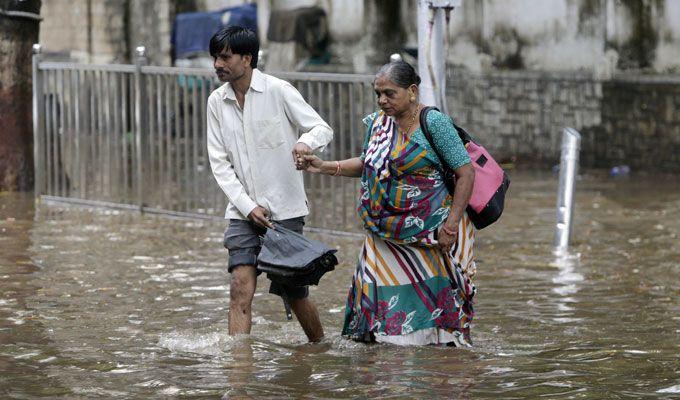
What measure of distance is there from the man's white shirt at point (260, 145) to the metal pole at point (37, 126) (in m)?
8.25

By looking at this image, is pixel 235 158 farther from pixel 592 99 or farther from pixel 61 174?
pixel 592 99

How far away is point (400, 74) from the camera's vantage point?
7.57 metres

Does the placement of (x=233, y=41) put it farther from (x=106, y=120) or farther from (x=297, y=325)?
(x=106, y=120)

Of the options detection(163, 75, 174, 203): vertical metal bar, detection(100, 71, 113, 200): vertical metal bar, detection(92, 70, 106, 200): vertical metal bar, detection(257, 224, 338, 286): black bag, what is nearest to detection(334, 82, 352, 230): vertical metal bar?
detection(163, 75, 174, 203): vertical metal bar

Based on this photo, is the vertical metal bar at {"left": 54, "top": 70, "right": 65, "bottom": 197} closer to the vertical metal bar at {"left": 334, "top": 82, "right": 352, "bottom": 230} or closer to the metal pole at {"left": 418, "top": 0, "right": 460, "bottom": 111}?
the vertical metal bar at {"left": 334, "top": 82, "right": 352, "bottom": 230}

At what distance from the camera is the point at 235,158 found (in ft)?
26.4

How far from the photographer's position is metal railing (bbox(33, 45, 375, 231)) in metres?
13.1

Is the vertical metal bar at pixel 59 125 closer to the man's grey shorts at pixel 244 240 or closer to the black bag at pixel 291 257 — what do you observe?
the man's grey shorts at pixel 244 240

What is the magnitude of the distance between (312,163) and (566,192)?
5418 mm

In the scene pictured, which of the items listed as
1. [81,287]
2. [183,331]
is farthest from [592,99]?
[183,331]

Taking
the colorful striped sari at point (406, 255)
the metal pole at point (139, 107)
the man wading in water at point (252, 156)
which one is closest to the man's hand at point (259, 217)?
the man wading in water at point (252, 156)

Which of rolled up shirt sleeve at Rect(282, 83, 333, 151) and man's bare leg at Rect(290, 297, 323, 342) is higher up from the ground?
rolled up shirt sleeve at Rect(282, 83, 333, 151)

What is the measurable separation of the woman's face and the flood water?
124cm

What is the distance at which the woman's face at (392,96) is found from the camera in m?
7.54
